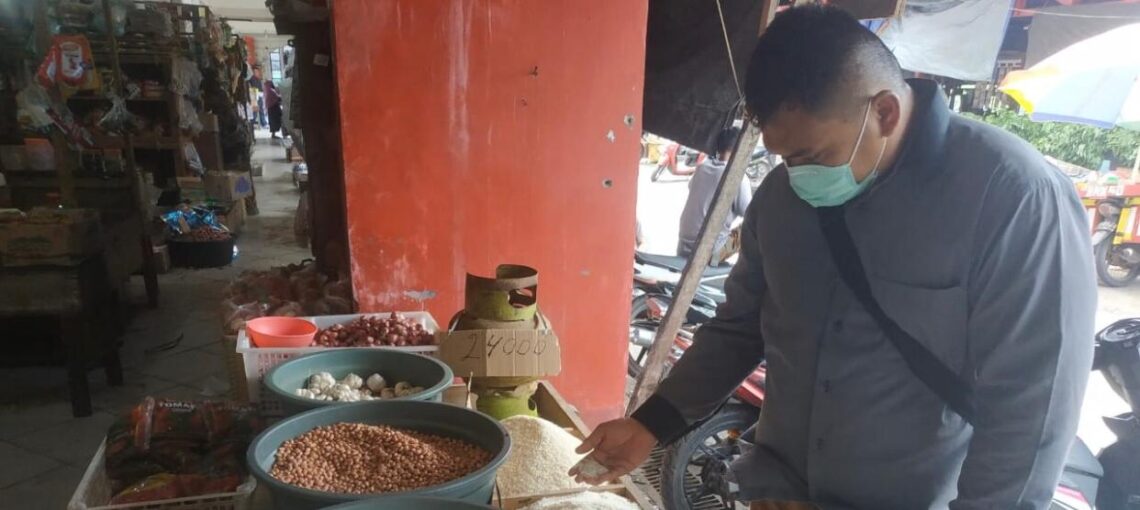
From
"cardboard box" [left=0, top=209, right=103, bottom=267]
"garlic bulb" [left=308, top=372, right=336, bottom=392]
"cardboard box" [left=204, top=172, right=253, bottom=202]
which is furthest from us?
"cardboard box" [left=204, top=172, right=253, bottom=202]

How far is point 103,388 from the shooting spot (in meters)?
4.18

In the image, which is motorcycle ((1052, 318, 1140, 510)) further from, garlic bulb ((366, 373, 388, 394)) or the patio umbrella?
the patio umbrella

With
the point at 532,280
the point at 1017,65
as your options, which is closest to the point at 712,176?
the point at 532,280

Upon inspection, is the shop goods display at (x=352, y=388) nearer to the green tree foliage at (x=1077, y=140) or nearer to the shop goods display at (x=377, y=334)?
the shop goods display at (x=377, y=334)

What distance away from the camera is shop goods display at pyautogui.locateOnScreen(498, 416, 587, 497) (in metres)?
1.80

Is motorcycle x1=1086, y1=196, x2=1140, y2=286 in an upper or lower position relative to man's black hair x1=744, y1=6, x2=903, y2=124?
lower

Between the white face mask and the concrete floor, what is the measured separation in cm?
259

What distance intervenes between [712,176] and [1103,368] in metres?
2.89

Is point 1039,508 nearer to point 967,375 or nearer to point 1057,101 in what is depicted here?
point 967,375

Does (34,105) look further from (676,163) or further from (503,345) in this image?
(676,163)

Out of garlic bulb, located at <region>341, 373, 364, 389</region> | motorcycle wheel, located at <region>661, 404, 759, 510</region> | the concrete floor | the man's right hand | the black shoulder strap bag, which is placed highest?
the black shoulder strap bag

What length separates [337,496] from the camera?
4.24ft

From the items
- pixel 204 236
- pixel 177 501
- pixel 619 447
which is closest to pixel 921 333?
pixel 619 447

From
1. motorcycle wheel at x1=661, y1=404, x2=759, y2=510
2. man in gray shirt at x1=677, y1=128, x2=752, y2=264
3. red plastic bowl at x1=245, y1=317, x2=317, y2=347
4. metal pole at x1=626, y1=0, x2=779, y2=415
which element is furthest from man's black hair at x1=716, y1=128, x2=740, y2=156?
red plastic bowl at x1=245, y1=317, x2=317, y2=347
